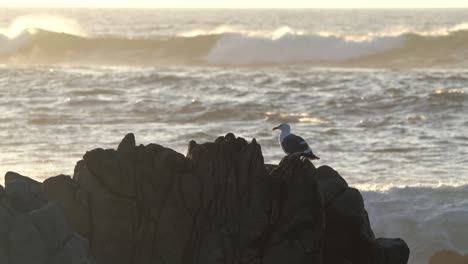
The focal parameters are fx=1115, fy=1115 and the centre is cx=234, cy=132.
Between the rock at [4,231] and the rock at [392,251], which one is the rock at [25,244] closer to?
the rock at [4,231]

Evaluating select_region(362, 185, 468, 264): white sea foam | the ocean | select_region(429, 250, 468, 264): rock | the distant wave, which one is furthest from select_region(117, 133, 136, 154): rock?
the distant wave

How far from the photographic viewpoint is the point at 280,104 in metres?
28.3

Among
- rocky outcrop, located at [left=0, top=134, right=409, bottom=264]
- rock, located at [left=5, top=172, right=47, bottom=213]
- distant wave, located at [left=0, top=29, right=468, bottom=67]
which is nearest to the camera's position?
Result: rock, located at [left=5, top=172, right=47, bottom=213]

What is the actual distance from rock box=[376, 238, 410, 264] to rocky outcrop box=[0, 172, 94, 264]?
2.48 metres

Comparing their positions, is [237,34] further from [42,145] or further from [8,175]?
[8,175]

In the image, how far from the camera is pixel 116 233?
324 inches

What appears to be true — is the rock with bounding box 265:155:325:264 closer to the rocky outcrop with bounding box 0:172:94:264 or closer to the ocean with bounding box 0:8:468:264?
the rocky outcrop with bounding box 0:172:94:264

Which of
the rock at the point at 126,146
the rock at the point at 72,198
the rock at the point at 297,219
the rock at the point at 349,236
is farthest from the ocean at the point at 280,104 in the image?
the rock at the point at 72,198

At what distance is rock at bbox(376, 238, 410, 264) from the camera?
8.75 meters

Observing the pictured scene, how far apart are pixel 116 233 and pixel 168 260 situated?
0.43 m

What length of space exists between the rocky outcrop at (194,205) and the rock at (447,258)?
9.06 feet

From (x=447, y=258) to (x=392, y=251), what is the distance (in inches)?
97.6

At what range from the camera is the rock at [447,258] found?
10991 millimetres

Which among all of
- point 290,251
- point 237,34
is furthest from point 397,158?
point 237,34
